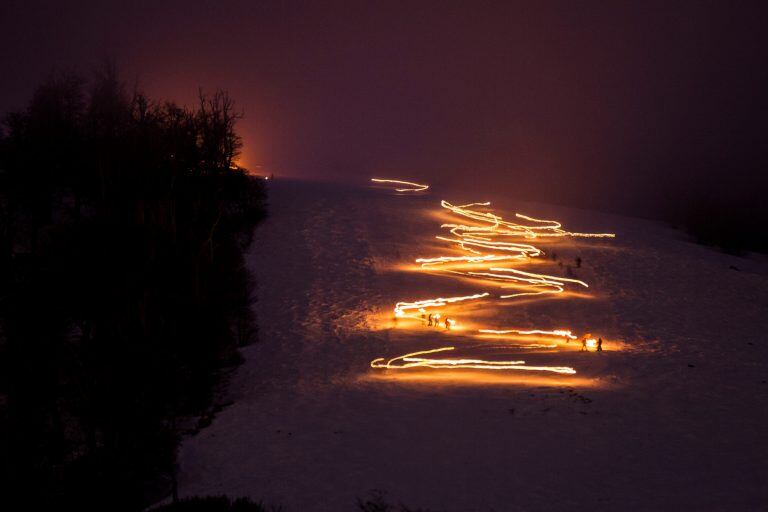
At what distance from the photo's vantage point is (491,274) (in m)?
21.8

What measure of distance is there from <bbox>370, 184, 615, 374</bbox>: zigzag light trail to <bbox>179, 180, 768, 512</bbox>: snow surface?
0.59m

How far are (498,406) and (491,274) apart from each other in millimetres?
10585

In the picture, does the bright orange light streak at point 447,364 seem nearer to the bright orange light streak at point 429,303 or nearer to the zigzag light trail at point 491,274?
the zigzag light trail at point 491,274

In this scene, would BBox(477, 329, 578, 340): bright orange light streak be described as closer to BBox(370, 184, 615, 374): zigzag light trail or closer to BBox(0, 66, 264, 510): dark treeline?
BBox(370, 184, 615, 374): zigzag light trail

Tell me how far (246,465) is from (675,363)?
1046 cm

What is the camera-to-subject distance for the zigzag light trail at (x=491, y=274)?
1433cm

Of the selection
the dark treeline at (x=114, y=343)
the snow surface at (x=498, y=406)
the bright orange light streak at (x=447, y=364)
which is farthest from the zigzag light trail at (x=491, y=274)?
the dark treeline at (x=114, y=343)

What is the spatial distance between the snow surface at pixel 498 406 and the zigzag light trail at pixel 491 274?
0.59m

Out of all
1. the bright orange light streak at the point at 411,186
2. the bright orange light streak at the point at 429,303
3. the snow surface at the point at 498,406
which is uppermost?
the bright orange light streak at the point at 411,186

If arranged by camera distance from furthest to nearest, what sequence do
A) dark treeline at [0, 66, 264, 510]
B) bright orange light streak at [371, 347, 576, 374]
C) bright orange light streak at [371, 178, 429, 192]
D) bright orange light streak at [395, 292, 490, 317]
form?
bright orange light streak at [371, 178, 429, 192]
bright orange light streak at [395, 292, 490, 317]
bright orange light streak at [371, 347, 576, 374]
dark treeline at [0, 66, 264, 510]

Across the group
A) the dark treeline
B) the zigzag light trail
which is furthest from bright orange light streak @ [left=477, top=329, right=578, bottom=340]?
the dark treeline

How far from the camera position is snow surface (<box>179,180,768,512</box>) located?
8.70 meters

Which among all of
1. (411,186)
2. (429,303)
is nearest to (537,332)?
(429,303)

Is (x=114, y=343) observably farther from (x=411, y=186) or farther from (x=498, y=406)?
(x=411, y=186)
